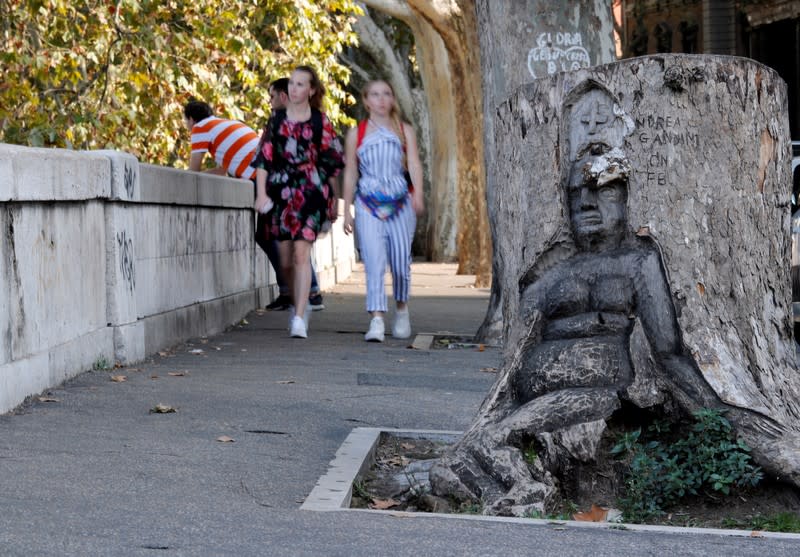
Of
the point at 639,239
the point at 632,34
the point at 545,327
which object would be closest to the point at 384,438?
the point at 545,327

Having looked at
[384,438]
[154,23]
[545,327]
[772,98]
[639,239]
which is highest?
[154,23]

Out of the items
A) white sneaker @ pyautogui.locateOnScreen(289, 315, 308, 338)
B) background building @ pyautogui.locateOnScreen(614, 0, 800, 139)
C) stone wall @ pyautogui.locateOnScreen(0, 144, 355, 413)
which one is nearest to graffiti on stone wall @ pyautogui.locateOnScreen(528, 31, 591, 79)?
white sneaker @ pyautogui.locateOnScreen(289, 315, 308, 338)

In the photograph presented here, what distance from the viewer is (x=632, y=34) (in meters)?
30.2

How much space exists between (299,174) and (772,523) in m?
6.63

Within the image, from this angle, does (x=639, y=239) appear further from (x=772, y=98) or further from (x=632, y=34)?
(x=632, y=34)

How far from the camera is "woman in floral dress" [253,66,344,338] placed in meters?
10.8

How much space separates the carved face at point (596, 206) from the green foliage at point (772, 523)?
1.16 meters

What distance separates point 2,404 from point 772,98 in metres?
3.75

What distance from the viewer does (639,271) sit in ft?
17.3

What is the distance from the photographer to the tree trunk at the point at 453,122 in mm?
18188

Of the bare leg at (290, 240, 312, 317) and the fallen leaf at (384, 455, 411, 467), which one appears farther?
the bare leg at (290, 240, 312, 317)

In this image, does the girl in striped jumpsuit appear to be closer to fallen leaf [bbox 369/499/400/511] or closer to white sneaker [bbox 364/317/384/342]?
white sneaker [bbox 364/317/384/342]

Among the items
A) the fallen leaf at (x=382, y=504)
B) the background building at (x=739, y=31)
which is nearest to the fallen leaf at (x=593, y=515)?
the fallen leaf at (x=382, y=504)

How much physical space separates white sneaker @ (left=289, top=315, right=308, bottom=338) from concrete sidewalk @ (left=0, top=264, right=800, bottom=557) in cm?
60
